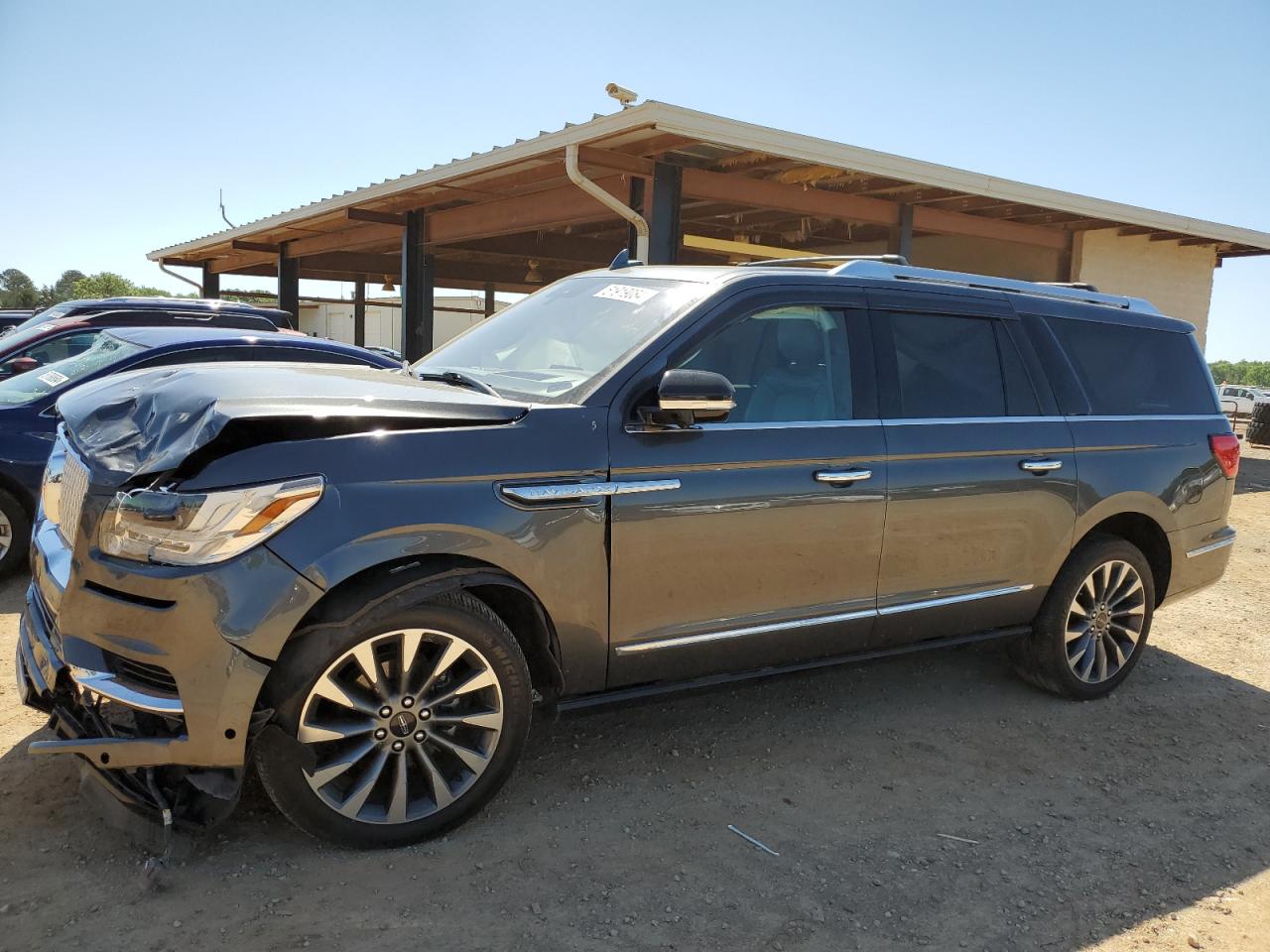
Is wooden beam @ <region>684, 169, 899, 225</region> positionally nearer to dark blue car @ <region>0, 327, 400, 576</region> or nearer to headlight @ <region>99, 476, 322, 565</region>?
dark blue car @ <region>0, 327, 400, 576</region>

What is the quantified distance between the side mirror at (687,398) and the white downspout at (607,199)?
6951 millimetres

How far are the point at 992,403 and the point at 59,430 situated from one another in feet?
12.5

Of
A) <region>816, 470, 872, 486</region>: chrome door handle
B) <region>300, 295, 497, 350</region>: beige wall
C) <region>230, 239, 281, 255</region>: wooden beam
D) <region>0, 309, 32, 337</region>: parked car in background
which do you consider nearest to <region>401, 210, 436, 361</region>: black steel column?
<region>0, 309, 32, 337</region>: parked car in background

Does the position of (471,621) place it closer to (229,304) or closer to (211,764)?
(211,764)

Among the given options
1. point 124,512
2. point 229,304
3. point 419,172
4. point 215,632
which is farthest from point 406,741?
point 419,172

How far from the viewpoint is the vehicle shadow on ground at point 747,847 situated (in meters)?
2.71

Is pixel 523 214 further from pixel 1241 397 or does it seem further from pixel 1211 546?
pixel 1241 397

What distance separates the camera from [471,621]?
118 inches

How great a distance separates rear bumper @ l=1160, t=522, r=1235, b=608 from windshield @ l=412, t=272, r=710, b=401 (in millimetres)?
3080

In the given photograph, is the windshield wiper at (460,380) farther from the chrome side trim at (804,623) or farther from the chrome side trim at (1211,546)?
the chrome side trim at (1211,546)

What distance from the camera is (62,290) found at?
73000 millimetres

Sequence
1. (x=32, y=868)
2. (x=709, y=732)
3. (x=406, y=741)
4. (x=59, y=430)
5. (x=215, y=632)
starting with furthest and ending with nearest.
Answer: (x=709, y=732), (x=59, y=430), (x=406, y=741), (x=32, y=868), (x=215, y=632)

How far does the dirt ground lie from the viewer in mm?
2701

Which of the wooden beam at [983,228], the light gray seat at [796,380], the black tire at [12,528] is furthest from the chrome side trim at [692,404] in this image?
the wooden beam at [983,228]
